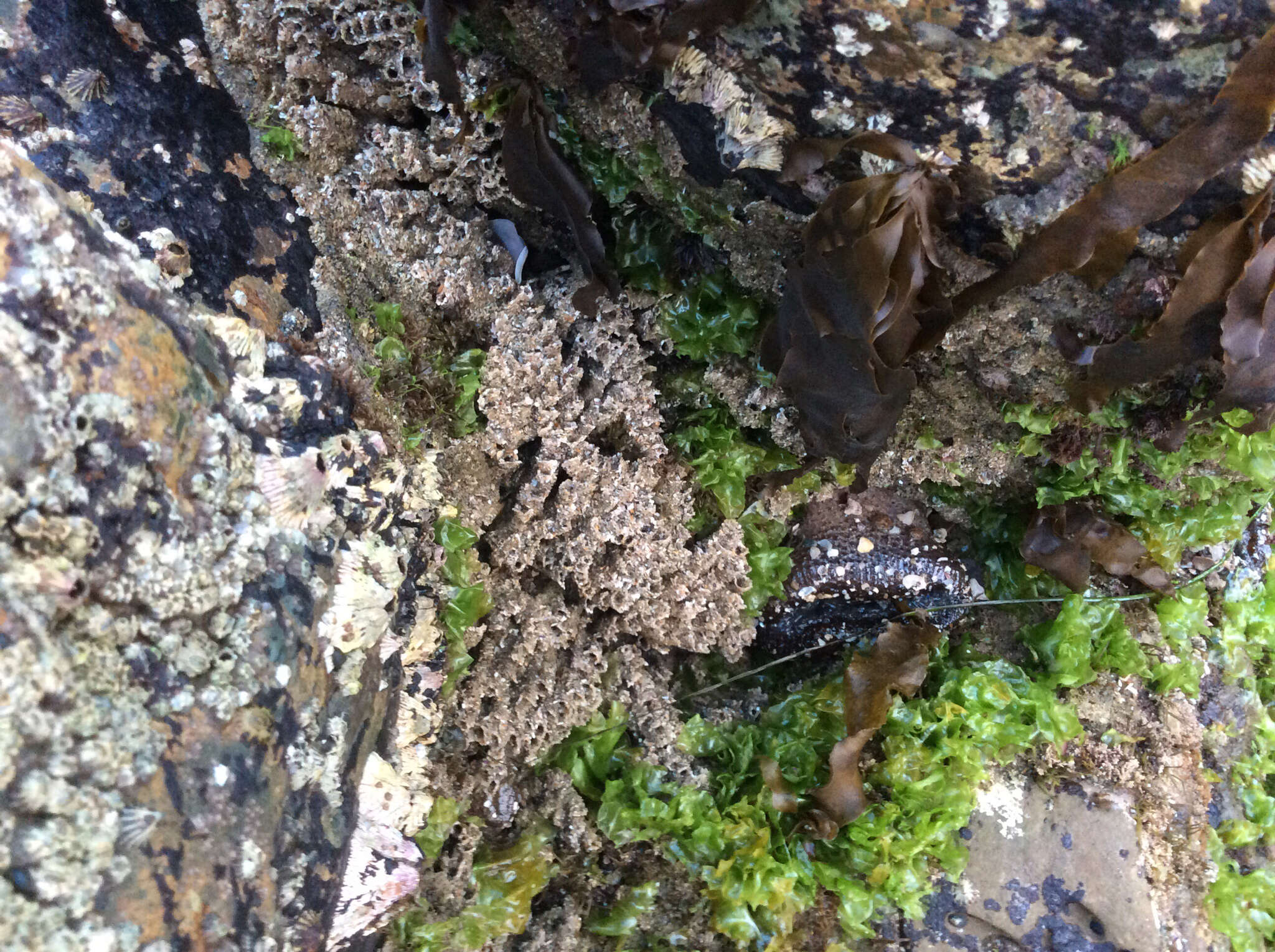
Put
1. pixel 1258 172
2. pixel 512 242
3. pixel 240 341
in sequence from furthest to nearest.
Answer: pixel 512 242, pixel 240 341, pixel 1258 172

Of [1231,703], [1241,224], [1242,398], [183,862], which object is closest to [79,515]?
[183,862]

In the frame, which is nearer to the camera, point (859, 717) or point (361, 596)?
A: point (361, 596)

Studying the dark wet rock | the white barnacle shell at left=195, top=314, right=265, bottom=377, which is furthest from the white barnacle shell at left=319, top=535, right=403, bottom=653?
the dark wet rock

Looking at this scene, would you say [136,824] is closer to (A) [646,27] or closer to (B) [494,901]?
(B) [494,901]

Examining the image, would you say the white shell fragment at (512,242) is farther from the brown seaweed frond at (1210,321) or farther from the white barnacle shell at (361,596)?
the brown seaweed frond at (1210,321)

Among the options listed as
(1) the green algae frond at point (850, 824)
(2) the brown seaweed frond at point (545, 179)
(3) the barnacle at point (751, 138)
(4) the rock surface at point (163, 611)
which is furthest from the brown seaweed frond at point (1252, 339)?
(4) the rock surface at point (163, 611)

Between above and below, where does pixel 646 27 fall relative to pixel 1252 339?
above

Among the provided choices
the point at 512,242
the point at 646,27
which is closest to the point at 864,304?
the point at 646,27
